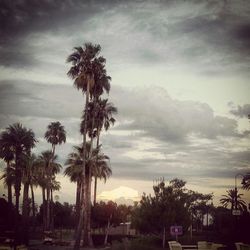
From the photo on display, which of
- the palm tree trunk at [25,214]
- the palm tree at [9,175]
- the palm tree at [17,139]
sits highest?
the palm tree at [17,139]

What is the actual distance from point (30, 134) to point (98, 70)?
14578 millimetres

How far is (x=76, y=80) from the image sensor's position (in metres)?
38.8

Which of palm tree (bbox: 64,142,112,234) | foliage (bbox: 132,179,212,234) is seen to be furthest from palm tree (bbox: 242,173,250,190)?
palm tree (bbox: 64,142,112,234)

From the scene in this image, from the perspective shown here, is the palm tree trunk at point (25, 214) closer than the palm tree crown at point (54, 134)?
Yes

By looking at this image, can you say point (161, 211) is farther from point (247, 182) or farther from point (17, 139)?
point (17, 139)

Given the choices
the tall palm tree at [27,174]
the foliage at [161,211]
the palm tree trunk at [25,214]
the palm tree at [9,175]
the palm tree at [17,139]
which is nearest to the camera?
the foliage at [161,211]

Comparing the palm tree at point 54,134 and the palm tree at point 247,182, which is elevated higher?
the palm tree at point 54,134

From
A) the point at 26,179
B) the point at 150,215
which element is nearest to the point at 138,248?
the point at 150,215

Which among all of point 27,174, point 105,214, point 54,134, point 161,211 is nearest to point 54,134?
point 54,134

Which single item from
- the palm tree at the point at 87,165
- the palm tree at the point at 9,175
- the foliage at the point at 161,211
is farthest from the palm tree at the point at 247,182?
the palm tree at the point at 9,175

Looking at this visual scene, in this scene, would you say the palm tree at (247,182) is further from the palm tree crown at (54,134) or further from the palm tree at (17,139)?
the palm tree crown at (54,134)

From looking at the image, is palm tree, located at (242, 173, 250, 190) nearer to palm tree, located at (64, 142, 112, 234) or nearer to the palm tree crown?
palm tree, located at (64, 142, 112, 234)

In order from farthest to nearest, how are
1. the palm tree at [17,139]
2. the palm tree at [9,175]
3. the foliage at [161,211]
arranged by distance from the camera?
the palm tree at [9,175]
the palm tree at [17,139]
the foliage at [161,211]

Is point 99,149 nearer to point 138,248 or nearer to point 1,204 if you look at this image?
point 1,204
